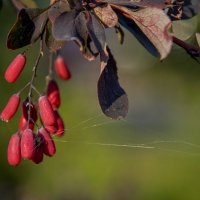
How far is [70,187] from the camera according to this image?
161 inches

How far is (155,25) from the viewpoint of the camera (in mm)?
1142

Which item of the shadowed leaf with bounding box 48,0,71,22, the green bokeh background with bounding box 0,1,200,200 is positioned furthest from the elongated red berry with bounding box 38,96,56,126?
the green bokeh background with bounding box 0,1,200,200

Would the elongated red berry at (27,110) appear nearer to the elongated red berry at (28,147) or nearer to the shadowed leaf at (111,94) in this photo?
the elongated red berry at (28,147)

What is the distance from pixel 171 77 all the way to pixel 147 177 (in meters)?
1.03

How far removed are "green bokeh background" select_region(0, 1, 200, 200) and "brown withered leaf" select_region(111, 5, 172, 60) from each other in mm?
2155

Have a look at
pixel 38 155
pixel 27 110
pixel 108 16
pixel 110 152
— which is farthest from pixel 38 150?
pixel 110 152

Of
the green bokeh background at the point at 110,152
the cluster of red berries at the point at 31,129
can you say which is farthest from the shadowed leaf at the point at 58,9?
the green bokeh background at the point at 110,152

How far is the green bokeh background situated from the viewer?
11.5 ft

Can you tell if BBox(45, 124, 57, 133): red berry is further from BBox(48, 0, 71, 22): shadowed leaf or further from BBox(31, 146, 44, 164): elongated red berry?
BBox(48, 0, 71, 22): shadowed leaf

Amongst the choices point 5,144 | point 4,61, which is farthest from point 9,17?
point 5,144

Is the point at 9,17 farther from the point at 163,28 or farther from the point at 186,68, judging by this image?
the point at 163,28

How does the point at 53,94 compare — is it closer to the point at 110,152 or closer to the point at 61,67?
the point at 61,67

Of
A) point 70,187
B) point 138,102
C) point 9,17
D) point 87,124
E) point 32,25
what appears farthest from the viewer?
point 138,102

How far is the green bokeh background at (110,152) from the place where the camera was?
11.5 ft
